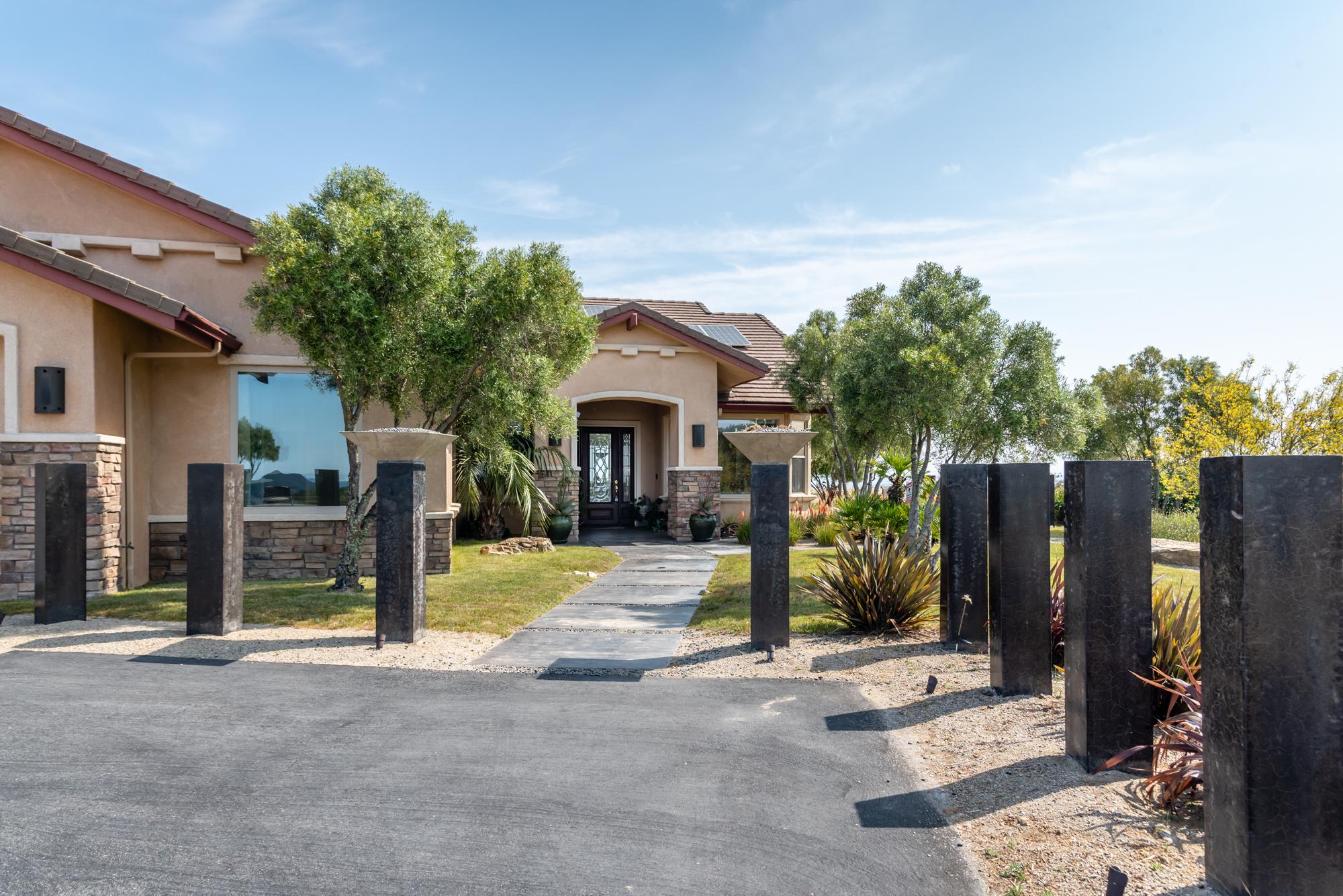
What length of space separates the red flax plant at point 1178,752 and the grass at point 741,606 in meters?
3.47

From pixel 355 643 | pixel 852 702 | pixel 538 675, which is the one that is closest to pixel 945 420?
pixel 852 702

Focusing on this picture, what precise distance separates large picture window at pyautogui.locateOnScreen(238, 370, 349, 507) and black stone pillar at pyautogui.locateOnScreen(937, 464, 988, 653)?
8.43m

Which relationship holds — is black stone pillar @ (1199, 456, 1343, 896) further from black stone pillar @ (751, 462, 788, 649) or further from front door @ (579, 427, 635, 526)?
front door @ (579, 427, 635, 526)

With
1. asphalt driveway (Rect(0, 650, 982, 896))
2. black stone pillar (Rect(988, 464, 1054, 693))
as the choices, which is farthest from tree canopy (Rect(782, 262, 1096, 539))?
asphalt driveway (Rect(0, 650, 982, 896))

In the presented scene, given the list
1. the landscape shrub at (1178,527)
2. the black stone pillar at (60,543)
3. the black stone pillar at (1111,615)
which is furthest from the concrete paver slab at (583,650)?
the landscape shrub at (1178,527)

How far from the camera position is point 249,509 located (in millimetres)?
11273

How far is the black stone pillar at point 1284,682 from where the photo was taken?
9.12ft

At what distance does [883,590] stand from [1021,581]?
88.1 inches

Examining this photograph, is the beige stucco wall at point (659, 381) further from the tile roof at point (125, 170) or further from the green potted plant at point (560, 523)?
the tile roof at point (125, 170)

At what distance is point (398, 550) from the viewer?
23.6 feet

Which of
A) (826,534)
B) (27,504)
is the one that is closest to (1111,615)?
(27,504)

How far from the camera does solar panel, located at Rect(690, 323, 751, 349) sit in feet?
67.0

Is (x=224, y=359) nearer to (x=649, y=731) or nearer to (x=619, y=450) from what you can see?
(x=649, y=731)

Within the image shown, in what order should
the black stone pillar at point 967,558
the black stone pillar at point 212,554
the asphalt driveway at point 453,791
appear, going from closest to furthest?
the asphalt driveway at point 453,791
the black stone pillar at point 967,558
the black stone pillar at point 212,554
